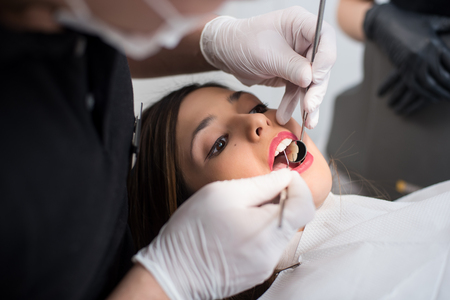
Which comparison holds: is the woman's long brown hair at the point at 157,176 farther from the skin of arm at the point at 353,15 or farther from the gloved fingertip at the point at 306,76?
the skin of arm at the point at 353,15

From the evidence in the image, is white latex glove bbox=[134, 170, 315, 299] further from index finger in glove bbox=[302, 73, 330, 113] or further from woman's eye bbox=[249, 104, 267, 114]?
woman's eye bbox=[249, 104, 267, 114]

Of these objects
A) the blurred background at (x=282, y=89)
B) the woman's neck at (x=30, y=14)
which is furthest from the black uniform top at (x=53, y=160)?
the blurred background at (x=282, y=89)

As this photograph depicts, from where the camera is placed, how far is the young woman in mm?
907

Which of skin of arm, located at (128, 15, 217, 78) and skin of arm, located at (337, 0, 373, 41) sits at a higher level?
skin of arm, located at (337, 0, 373, 41)

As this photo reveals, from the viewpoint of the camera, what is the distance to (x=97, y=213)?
53cm

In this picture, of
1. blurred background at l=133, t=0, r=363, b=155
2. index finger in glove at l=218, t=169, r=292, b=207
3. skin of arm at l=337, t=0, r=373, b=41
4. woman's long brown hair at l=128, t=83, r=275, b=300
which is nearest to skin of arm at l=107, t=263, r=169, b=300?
index finger in glove at l=218, t=169, r=292, b=207

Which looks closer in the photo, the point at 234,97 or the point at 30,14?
the point at 30,14

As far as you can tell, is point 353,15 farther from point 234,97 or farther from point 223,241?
point 223,241

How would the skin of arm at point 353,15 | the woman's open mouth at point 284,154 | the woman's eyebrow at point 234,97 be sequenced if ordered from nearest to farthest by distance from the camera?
the woman's open mouth at point 284,154 → the woman's eyebrow at point 234,97 → the skin of arm at point 353,15

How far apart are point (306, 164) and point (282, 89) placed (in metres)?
1.00

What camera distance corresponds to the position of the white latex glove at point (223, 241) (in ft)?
2.28

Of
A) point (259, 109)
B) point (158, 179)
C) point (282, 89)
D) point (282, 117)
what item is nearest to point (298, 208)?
point (282, 117)

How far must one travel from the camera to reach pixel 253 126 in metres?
0.90

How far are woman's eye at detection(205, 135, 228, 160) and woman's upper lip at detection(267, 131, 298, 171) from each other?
16cm
